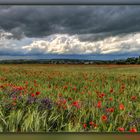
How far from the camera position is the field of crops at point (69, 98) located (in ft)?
10.2

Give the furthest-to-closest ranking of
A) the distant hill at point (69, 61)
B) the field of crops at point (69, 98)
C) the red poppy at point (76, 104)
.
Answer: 1. the distant hill at point (69, 61)
2. the red poppy at point (76, 104)
3. the field of crops at point (69, 98)

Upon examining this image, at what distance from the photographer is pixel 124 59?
3.66 m

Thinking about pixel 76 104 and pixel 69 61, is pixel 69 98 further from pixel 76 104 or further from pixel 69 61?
pixel 69 61

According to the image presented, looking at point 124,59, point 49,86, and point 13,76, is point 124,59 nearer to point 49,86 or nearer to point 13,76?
point 49,86

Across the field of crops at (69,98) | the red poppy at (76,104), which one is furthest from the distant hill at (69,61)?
the red poppy at (76,104)

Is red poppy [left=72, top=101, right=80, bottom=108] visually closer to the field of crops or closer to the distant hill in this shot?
the field of crops

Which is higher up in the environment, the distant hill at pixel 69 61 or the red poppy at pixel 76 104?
the distant hill at pixel 69 61

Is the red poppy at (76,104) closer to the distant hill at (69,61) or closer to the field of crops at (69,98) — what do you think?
the field of crops at (69,98)

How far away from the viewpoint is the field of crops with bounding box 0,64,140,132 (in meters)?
3.11

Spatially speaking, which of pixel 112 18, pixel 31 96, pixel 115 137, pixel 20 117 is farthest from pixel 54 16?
pixel 115 137

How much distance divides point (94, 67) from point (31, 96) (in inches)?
30.1

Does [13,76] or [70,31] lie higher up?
[70,31]

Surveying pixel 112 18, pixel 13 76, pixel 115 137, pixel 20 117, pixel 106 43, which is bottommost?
pixel 115 137

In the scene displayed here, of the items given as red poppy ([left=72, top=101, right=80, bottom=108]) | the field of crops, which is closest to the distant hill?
the field of crops
